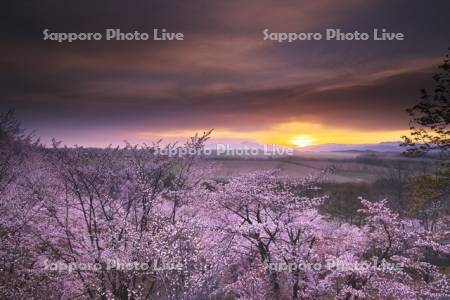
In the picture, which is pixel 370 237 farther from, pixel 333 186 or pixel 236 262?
pixel 333 186

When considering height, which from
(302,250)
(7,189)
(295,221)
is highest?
(7,189)

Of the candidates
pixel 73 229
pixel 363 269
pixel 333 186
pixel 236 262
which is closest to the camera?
pixel 363 269

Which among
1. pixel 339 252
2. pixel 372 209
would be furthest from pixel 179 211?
pixel 372 209

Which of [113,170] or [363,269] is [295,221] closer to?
[363,269]

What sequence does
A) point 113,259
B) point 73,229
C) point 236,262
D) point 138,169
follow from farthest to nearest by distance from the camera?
1. point 236,262
2. point 73,229
3. point 138,169
4. point 113,259

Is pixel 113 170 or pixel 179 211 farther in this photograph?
pixel 179 211

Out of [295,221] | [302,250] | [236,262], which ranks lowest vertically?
[236,262]

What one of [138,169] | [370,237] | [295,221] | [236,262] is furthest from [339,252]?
[138,169]

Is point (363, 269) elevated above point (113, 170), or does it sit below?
below

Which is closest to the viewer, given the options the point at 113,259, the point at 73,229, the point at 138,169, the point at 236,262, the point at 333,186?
the point at 113,259
